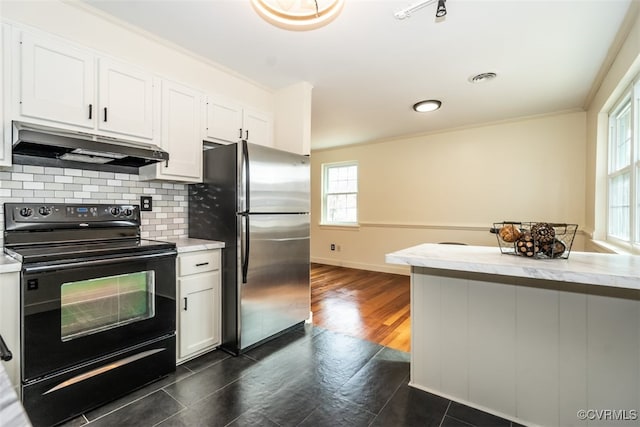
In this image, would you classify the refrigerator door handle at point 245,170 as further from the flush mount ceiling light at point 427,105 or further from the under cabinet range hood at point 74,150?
the flush mount ceiling light at point 427,105

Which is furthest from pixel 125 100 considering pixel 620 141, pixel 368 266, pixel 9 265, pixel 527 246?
pixel 368 266

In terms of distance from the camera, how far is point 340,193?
6.02 metres

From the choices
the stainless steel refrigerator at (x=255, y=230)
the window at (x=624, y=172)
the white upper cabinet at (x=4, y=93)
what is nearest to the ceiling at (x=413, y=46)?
the window at (x=624, y=172)

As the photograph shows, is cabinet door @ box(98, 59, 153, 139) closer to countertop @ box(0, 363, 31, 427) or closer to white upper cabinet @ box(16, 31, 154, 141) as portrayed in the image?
white upper cabinet @ box(16, 31, 154, 141)

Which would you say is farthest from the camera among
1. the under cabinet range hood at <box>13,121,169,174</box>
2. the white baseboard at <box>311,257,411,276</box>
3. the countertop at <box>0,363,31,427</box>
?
the white baseboard at <box>311,257,411,276</box>

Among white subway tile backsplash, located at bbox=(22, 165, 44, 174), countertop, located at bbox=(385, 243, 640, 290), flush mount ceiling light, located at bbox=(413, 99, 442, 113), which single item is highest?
flush mount ceiling light, located at bbox=(413, 99, 442, 113)

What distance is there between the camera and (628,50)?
2.09 meters

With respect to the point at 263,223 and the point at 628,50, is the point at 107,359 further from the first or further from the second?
the point at 628,50

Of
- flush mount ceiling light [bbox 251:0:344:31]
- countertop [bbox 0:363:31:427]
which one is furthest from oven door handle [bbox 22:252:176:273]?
flush mount ceiling light [bbox 251:0:344:31]

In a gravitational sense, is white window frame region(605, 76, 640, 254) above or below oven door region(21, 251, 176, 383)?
above

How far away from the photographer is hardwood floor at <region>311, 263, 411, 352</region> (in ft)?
9.12

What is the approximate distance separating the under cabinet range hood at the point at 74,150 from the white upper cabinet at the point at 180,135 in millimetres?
117

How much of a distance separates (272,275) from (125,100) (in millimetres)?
1672

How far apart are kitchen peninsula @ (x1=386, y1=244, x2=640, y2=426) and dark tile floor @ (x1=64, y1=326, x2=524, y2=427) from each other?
183 millimetres
